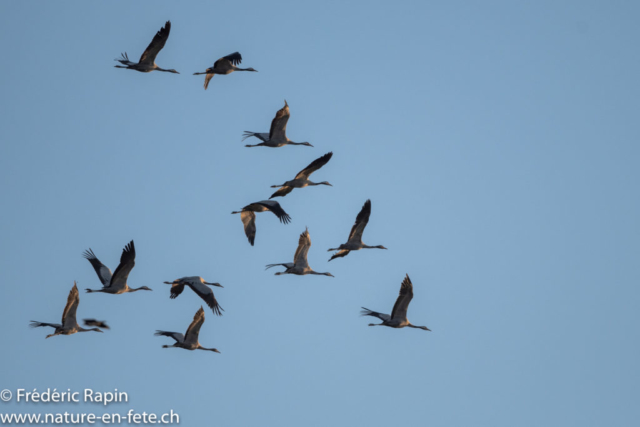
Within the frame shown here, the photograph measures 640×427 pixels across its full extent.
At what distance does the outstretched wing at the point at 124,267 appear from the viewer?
34.7m

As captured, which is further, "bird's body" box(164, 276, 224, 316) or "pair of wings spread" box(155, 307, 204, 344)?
"pair of wings spread" box(155, 307, 204, 344)

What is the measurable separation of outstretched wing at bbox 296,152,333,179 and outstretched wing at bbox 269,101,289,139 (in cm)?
156

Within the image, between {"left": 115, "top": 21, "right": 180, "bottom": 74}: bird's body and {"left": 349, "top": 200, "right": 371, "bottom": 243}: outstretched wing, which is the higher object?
{"left": 115, "top": 21, "right": 180, "bottom": 74}: bird's body

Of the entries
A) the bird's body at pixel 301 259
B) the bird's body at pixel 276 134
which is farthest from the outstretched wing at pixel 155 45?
the bird's body at pixel 301 259

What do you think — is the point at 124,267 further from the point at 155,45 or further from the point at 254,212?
the point at 155,45

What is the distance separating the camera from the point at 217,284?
38062 millimetres

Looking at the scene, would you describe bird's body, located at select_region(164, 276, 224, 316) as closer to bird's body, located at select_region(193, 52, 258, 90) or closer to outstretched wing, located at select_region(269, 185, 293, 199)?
outstretched wing, located at select_region(269, 185, 293, 199)

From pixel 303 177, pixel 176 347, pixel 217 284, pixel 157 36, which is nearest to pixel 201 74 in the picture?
pixel 157 36

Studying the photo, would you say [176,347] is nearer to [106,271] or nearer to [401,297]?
[106,271]

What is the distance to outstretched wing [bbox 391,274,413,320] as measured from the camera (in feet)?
116

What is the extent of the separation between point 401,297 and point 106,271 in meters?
11.4

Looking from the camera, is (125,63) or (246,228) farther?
(246,228)

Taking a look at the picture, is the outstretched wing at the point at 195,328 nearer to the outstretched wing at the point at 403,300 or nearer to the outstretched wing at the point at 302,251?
the outstretched wing at the point at 302,251

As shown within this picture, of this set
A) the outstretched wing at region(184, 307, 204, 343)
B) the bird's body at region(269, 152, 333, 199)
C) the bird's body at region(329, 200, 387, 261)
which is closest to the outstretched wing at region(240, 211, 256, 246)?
the bird's body at region(269, 152, 333, 199)
